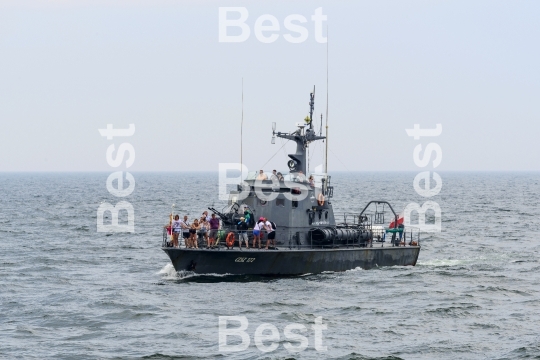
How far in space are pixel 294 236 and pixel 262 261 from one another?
2624mm

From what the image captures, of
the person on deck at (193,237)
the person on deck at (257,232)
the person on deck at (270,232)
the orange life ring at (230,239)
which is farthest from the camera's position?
the person on deck at (270,232)

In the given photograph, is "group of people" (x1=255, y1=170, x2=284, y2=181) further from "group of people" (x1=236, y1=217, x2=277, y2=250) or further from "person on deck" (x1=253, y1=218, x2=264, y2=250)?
"person on deck" (x1=253, y1=218, x2=264, y2=250)

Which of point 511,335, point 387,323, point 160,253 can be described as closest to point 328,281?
point 387,323

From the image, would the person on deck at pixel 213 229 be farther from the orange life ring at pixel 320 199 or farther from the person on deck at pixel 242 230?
the orange life ring at pixel 320 199

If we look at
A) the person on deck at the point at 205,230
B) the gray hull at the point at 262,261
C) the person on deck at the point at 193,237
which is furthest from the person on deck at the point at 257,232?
the person on deck at the point at 193,237

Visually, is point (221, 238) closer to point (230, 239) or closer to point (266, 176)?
point (230, 239)

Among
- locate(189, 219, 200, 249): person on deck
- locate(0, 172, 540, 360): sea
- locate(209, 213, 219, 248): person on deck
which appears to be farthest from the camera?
locate(209, 213, 219, 248): person on deck

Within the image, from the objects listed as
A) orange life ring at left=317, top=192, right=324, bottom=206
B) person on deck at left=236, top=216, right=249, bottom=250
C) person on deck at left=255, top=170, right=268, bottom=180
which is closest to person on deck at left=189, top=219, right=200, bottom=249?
person on deck at left=236, top=216, right=249, bottom=250

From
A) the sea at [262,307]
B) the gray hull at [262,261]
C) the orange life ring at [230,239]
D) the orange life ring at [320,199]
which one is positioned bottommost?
the sea at [262,307]

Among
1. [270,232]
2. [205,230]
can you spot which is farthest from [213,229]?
[270,232]

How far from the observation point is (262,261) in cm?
3256

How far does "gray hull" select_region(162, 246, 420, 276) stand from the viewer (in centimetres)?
3219

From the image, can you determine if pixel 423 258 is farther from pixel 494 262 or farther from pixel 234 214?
pixel 234 214

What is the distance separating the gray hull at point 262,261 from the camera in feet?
106
